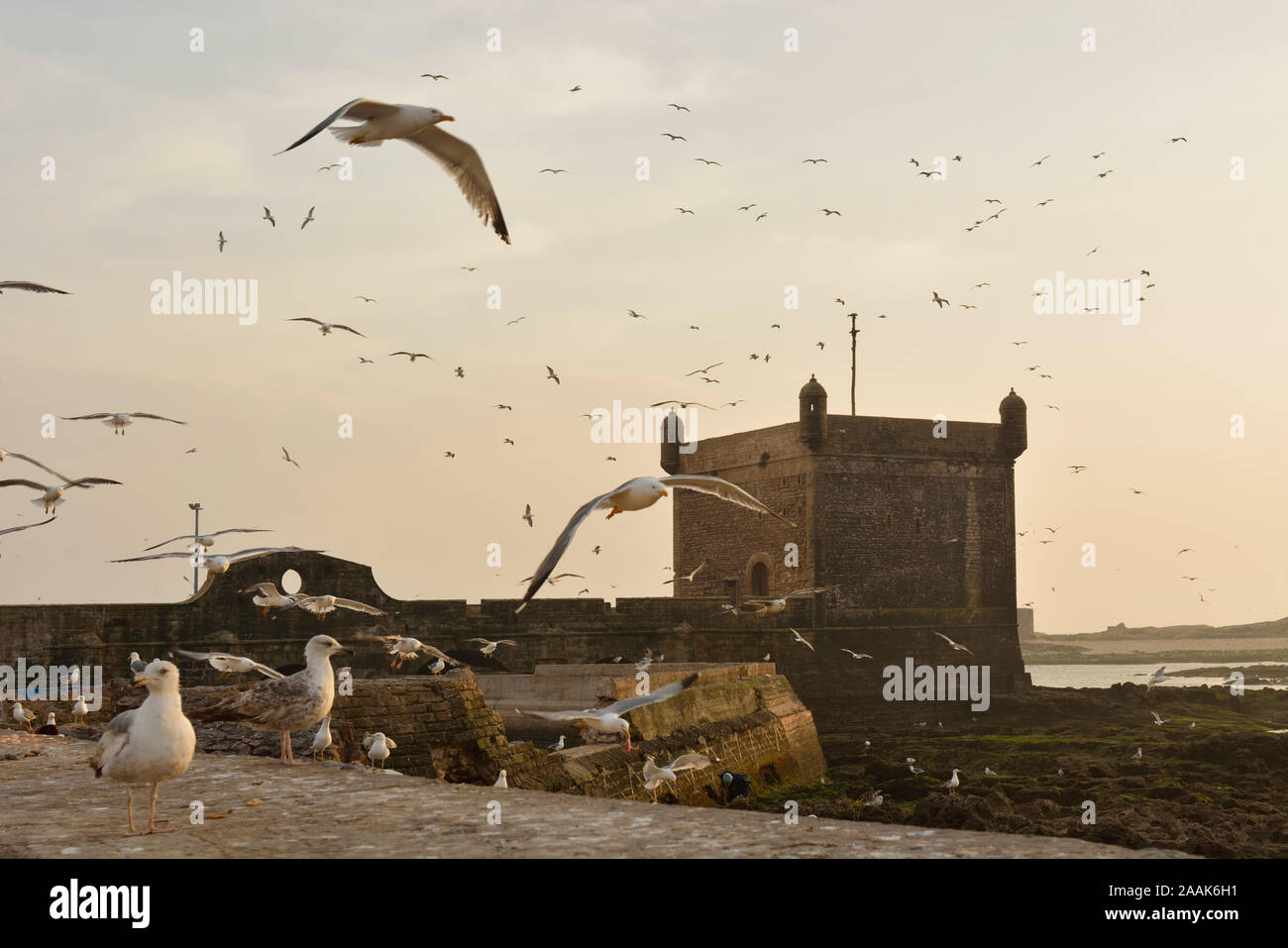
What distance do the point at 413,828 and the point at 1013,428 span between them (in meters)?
36.4

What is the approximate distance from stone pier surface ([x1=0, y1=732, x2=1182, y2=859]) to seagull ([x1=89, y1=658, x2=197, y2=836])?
12.9 inches

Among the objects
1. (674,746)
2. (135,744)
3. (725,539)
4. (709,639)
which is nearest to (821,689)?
(709,639)

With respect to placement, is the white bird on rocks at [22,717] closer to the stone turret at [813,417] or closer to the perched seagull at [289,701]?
the perched seagull at [289,701]

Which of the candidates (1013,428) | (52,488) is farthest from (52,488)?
(1013,428)

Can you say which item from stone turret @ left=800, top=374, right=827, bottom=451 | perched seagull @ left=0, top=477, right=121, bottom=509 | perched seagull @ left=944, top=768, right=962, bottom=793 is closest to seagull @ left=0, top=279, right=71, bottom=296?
perched seagull @ left=0, top=477, right=121, bottom=509

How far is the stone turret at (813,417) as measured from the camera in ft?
123

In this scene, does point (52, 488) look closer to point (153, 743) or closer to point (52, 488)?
point (52, 488)

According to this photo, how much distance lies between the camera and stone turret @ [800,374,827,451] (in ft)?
123

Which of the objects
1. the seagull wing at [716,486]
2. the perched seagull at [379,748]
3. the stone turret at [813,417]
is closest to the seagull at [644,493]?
the seagull wing at [716,486]

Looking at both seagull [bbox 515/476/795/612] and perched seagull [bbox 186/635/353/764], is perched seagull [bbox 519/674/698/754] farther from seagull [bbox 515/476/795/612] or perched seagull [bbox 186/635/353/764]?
perched seagull [bbox 186/635/353/764]

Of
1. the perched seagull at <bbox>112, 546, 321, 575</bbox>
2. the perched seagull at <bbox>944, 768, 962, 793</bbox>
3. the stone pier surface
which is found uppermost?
the perched seagull at <bbox>112, 546, 321, 575</bbox>

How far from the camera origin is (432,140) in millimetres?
9539

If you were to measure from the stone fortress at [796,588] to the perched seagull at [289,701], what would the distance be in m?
17.4
